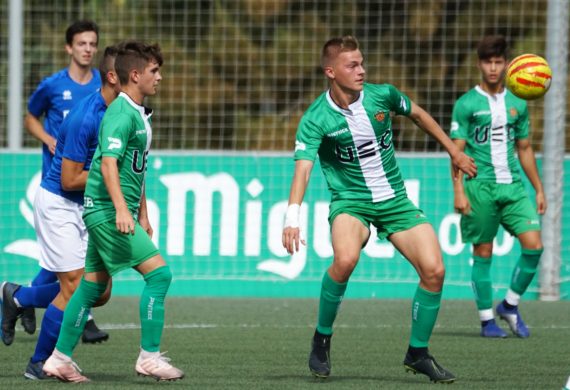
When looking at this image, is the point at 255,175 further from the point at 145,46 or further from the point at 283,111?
the point at 145,46

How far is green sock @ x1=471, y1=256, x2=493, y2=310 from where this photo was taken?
9680 mm

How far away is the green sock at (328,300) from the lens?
7406 mm

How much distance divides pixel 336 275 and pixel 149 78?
5.11ft

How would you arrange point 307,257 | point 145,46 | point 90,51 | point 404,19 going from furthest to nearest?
1. point 404,19
2. point 307,257
3. point 90,51
4. point 145,46

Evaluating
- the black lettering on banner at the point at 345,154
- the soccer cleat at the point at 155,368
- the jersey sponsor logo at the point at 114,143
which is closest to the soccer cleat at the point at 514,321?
the black lettering on banner at the point at 345,154

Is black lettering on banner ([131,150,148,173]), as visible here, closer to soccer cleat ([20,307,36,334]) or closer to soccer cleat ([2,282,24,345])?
soccer cleat ([2,282,24,345])

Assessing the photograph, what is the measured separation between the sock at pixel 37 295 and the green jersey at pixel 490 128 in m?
3.32

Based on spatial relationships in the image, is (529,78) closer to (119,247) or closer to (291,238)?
(291,238)

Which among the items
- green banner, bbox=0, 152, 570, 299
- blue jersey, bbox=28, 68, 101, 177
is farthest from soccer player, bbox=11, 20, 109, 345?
green banner, bbox=0, 152, 570, 299

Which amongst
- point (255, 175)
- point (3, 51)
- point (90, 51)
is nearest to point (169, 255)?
point (255, 175)

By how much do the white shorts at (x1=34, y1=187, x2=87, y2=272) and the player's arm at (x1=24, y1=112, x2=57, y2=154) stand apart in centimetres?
131

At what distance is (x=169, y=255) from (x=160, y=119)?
4.36 meters

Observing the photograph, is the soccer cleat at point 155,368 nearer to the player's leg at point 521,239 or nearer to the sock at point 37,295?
the sock at point 37,295

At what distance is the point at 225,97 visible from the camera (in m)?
18.4
